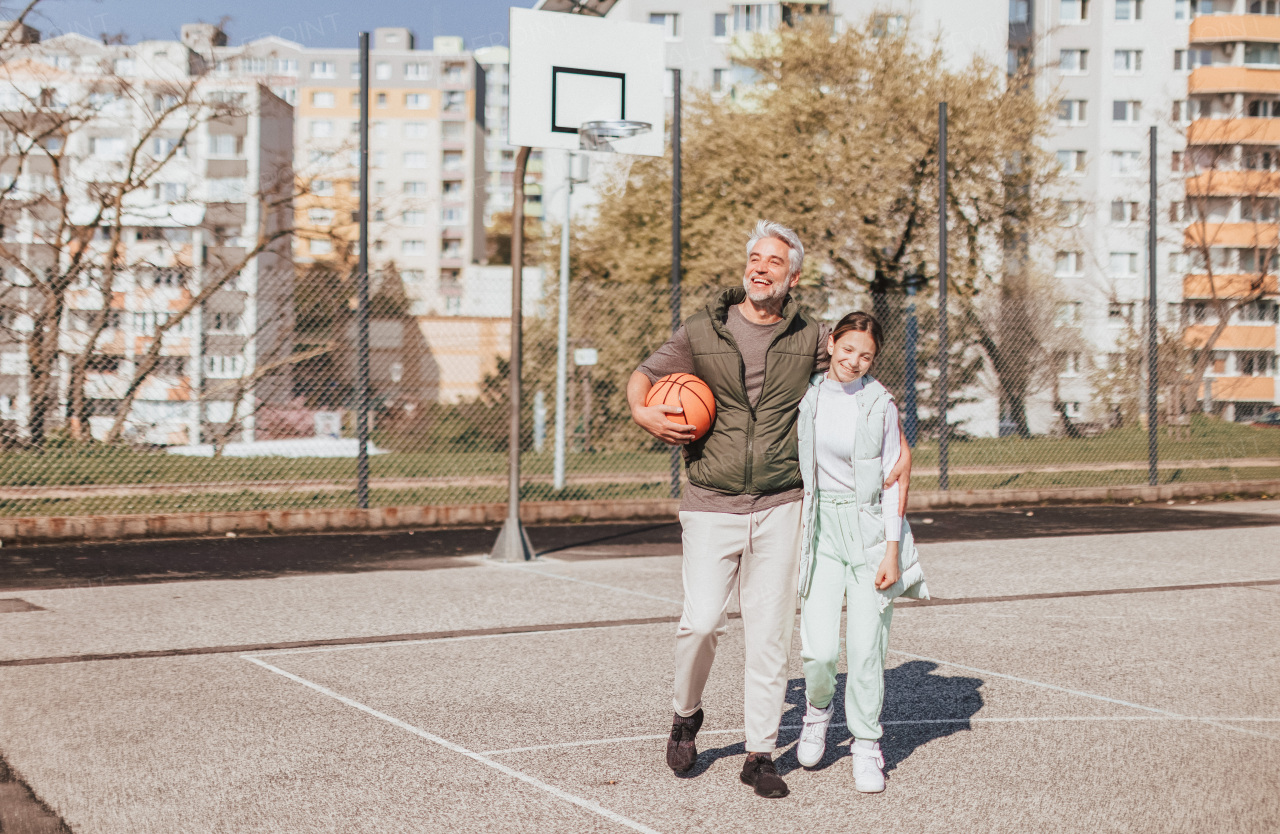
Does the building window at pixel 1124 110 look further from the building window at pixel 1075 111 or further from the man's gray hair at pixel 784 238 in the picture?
the man's gray hair at pixel 784 238

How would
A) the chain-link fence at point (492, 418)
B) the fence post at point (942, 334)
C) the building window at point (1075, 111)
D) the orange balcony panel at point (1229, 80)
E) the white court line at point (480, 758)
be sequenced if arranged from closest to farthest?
the white court line at point (480, 758)
the chain-link fence at point (492, 418)
the fence post at point (942, 334)
the orange balcony panel at point (1229, 80)
the building window at point (1075, 111)

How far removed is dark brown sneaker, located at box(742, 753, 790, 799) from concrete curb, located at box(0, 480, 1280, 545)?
914 cm

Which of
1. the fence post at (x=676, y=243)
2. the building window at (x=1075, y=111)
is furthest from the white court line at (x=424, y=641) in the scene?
the building window at (x=1075, y=111)

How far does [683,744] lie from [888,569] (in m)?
0.98

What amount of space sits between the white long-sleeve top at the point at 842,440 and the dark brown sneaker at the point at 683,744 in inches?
38.6

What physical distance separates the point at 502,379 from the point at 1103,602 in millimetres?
10163

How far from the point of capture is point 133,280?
557 inches

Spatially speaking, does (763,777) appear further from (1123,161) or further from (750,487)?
(1123,161)

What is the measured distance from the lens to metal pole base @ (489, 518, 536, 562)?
11000mm

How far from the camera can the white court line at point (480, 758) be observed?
4172mm

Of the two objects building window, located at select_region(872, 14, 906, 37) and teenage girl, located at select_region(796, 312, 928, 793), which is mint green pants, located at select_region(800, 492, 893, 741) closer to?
teenage girl, located at select_region(796, 312, 928, 793)

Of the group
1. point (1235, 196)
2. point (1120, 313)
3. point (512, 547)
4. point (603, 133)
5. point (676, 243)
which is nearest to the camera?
point (512, 547)

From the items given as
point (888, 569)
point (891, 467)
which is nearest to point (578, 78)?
point (891, 467)

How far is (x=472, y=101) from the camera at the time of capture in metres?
101
